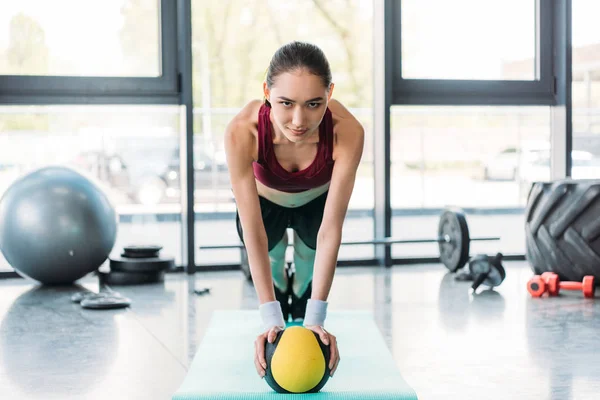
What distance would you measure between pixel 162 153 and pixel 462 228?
5.43ft

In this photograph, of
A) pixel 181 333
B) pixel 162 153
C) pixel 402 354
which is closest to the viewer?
pixel 402 354

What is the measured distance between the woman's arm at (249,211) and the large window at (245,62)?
220cm

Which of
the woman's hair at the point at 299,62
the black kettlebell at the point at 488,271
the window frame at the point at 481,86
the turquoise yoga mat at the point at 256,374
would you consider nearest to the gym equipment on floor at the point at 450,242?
the black kettlebell at the point at 488,271

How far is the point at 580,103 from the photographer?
4.22 metres

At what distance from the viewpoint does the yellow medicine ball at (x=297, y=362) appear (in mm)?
1643

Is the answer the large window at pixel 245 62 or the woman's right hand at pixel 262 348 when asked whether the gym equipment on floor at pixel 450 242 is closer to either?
the large window at pixel 245 62

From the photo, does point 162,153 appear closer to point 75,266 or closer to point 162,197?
point 162,197

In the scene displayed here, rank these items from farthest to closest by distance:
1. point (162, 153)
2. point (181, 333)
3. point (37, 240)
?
point (162, 153) → point (37, 240) → point (181, 333)

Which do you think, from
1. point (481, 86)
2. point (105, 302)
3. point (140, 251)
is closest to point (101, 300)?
point (105, 302)

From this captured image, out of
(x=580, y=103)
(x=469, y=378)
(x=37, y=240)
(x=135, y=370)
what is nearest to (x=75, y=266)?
(x=37, y=240)

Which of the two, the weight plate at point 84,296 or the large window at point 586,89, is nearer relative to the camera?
the weight plate at point 84,296

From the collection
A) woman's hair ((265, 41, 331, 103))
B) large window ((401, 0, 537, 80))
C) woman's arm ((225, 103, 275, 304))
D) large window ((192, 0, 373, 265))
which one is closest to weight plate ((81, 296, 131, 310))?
large window ((192, 0, 373, 265))

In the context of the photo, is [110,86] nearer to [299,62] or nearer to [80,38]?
[80,38]

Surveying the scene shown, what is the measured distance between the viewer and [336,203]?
1785mm
